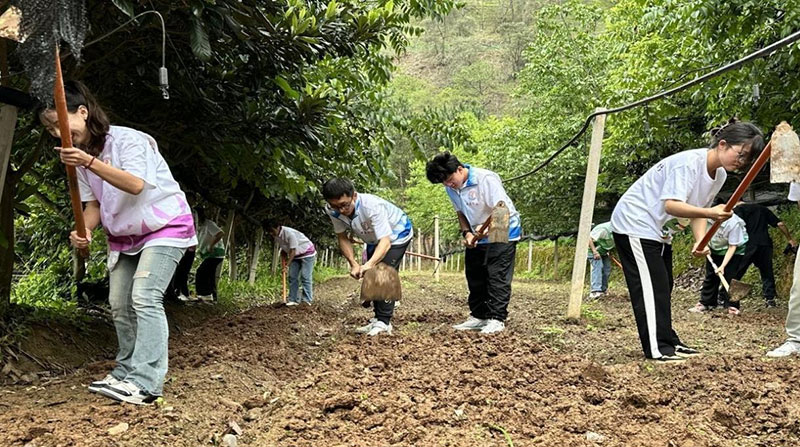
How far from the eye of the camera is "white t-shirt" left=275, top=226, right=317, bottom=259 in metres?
8.66

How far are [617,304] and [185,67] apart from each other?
675 cm

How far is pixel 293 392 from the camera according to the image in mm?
3266

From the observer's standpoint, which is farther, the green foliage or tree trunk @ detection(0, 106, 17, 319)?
tree trunk @ detection(0, 106, 17, 319)

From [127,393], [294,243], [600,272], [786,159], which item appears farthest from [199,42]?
[600,272]

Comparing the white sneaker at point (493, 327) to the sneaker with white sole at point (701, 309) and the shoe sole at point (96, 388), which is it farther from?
the sneaker with white sole at point (701, 309)

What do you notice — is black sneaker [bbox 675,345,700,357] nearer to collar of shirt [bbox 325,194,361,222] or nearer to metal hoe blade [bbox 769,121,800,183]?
metal hoe blade [bbox 769,121,800,183]

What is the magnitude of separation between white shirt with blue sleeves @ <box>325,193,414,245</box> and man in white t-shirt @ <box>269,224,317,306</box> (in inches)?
127

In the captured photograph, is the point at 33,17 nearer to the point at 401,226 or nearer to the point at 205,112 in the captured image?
the point at 205,112

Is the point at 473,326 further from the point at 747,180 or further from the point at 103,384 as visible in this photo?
the point at 103,384

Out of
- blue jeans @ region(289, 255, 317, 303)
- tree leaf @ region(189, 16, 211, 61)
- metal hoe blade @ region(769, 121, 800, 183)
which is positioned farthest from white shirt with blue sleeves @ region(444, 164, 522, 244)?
blue jeans @ region(289, 255, 317, 303)

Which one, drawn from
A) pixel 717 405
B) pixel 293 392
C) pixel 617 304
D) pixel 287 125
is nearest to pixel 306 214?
pixel 617 304

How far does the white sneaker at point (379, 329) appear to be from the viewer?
534 cm

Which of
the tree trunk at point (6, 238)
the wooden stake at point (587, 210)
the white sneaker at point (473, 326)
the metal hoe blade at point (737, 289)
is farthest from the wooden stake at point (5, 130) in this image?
the metal hoe blade at point (737, 289)

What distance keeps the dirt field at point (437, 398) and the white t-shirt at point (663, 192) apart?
88 centimetres
